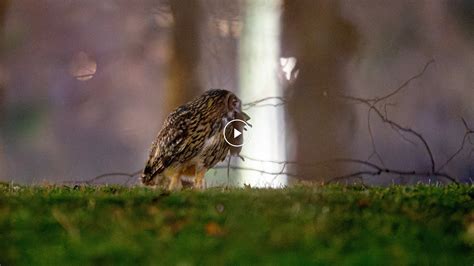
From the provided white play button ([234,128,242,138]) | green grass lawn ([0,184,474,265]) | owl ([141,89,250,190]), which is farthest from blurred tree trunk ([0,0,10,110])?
green grass lawn ([0,184,474,265])

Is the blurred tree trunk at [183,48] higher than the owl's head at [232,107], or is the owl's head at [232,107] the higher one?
the blurred tree trunk at [183,48]

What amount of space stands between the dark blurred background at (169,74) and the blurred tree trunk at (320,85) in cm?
1

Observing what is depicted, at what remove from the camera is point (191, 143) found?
6.11 metres

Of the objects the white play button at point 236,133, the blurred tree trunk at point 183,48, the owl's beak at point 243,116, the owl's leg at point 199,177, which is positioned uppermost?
the blurred tree trunk at point 183,48

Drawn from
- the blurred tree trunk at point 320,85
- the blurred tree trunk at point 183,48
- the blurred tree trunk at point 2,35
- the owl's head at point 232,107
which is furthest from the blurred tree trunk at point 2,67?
the blurred tree trunk at point 320,85

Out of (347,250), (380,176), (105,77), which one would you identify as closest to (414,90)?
(380,176)

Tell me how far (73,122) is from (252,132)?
1880 mm

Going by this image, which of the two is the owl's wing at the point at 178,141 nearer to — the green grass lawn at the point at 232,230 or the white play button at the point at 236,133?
the white play button at the point at 236,133

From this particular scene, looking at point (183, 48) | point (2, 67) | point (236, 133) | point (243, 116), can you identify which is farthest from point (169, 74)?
point (2, 67)

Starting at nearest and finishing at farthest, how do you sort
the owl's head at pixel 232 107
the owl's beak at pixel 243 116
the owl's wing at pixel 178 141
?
1. the owl's wing at pixel 178 141
2. the owl's head at pixel 232 107
3. the owl's beak at pixel 243 116

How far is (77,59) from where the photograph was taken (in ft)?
25.8

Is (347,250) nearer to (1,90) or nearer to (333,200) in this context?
(333,200)

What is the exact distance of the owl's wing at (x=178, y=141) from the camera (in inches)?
240

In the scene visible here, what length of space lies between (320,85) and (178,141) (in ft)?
7.19
